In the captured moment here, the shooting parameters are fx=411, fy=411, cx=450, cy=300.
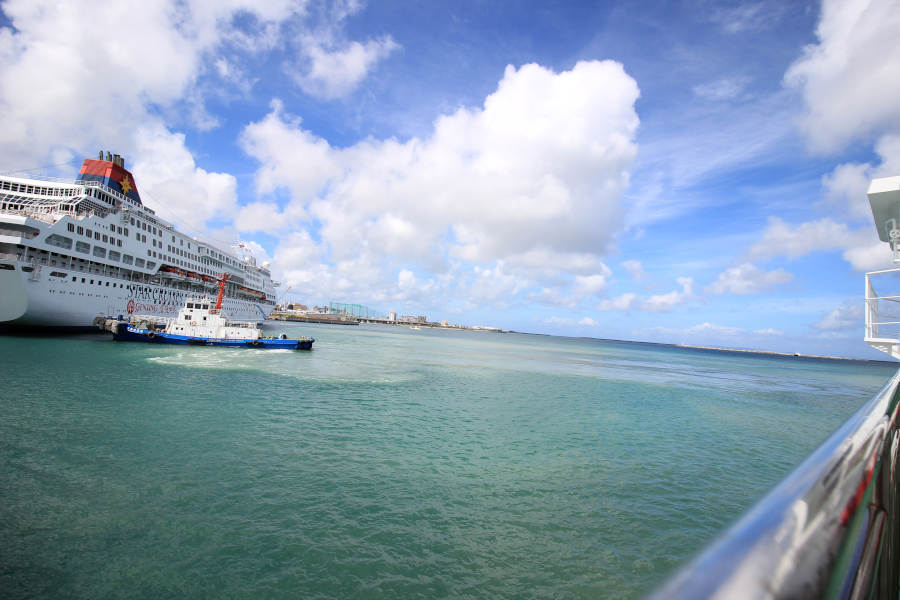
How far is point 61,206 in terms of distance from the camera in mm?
42219

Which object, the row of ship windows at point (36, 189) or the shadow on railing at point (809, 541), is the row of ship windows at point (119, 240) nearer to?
the row of ship windows at point (36, 189)

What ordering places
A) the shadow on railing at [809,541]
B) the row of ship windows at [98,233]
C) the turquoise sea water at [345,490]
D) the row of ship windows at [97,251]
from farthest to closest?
1. the row of ship windows at [98,233]
2. the row of ship windows at [97,251]
3. the turquoise sea water at [345,490]
4. the shadow on railing at [809,541]

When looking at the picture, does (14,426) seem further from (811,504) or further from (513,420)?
(811,504)

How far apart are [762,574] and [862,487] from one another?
2.69 ft

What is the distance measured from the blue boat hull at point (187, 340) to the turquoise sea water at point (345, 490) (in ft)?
70.0

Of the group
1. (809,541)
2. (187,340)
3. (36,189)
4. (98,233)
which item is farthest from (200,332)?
(809,541)

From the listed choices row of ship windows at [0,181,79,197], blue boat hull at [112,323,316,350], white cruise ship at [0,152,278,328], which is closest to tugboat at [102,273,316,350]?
blue boat hull at [112,323,316,350]

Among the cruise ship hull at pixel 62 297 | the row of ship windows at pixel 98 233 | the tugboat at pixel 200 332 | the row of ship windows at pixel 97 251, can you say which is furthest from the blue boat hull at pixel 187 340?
the row of ship windows at pixel 98 233

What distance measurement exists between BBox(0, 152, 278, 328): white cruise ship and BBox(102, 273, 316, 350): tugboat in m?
3.94

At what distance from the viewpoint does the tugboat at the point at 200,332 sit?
42375 mm

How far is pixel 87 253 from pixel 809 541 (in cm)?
5603

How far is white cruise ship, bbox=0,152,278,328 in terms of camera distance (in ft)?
117

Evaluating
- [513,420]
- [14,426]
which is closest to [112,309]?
[14,426]

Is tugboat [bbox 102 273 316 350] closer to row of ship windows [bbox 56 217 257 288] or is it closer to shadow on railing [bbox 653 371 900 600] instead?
row of ship windows [bbox 56 217 257 288]
